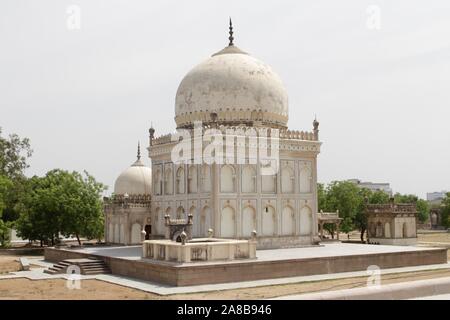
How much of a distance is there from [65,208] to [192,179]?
11600 mm

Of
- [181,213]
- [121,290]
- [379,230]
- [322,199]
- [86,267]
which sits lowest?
[121,290]

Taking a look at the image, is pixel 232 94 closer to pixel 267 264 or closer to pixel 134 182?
pixel 267 264

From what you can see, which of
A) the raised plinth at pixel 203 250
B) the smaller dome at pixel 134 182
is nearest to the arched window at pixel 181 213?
the raised plinth at pixel 203 250

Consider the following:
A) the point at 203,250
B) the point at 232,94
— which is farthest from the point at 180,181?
the point at 203,250

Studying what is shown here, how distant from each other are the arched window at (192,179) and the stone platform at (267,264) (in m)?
4.49

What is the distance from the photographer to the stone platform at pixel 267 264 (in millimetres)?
18484

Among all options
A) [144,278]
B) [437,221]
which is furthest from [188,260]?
[437,221]

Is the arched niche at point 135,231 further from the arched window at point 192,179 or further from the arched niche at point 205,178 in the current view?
the arched niche at point 205,178

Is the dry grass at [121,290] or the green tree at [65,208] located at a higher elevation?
the green tree at [65,208]

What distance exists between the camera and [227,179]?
2553 cm

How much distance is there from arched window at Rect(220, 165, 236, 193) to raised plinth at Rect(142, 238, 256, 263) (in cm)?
507

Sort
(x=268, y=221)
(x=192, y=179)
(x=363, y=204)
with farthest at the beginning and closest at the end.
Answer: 1. (x=363, y=204)
2. (x=192, y=179)
3. (x=268, y=221)
